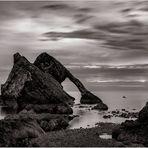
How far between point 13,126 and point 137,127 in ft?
40.4

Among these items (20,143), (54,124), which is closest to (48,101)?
(54,124)

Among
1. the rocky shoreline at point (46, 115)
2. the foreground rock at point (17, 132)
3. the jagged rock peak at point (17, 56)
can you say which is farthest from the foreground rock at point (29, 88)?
the foreground rock at point (17, 132)

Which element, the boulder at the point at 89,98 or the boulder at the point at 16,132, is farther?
the boulder at the point at 89,98

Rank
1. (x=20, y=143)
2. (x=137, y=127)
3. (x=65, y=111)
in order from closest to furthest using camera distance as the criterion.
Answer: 1. (x=20, y=143)
2. (x=137, y=127)
3. (x=65, y=111)

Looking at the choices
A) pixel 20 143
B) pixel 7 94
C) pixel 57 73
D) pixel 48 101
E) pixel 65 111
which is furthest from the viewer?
pixel 57 73

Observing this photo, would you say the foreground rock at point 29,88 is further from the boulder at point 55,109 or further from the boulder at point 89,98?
the boulder at point 89,98

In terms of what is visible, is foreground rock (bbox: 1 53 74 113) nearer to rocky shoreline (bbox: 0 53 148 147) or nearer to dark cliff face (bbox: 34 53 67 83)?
rocky shoreline (bbox: 0 53 148 147)

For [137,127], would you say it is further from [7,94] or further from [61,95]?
[7,94]

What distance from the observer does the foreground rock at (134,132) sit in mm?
33875

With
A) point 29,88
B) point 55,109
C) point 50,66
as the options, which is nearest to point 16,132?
point 55,109

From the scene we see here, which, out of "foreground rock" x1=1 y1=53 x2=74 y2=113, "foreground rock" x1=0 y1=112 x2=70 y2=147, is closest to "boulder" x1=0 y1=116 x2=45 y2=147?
"foreground rock" x1=0 y1=112 x2=70 y2=147

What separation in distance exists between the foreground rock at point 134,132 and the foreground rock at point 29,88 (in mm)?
53620

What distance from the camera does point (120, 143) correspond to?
108ft

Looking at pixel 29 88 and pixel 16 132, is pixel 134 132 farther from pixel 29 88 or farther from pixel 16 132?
pixel 29 88
